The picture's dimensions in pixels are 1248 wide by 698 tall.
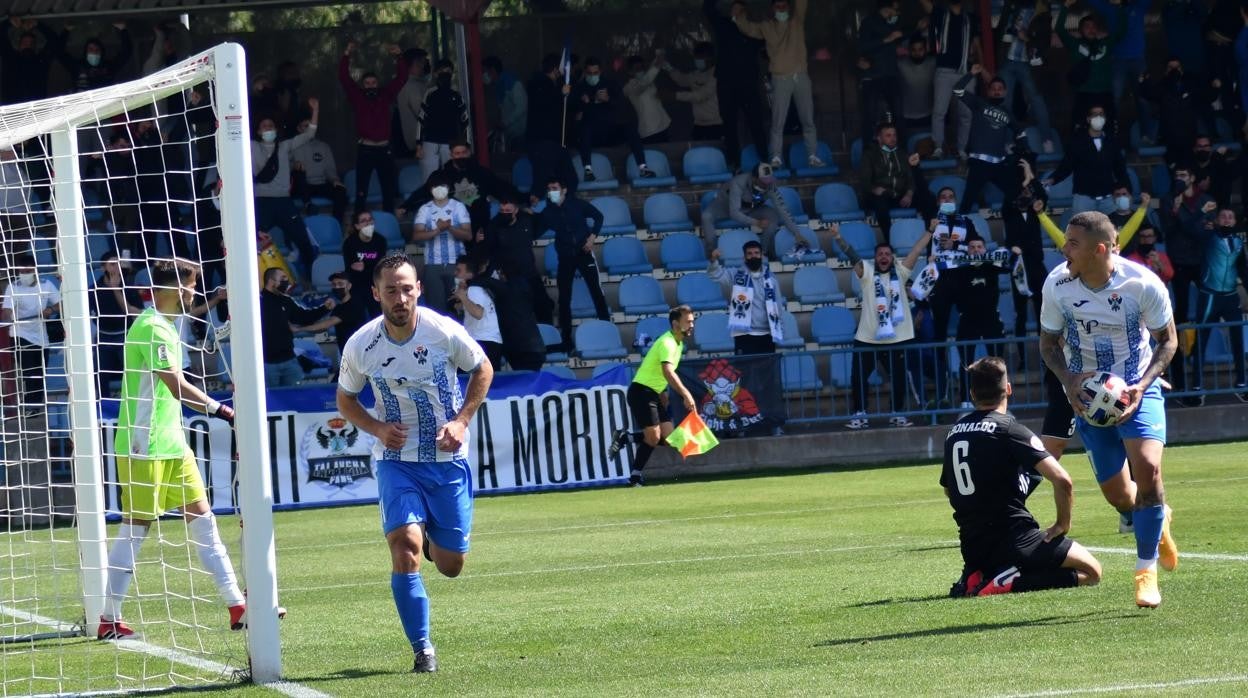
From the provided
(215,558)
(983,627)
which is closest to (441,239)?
(215,558)

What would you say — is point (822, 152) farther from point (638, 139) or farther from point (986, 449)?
point (986, 449)

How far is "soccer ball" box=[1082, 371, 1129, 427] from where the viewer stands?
8.53 m

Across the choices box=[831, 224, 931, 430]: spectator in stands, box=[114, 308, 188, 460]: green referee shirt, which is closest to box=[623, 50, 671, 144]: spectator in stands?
box=[831, 224, 931, 430]: spectator in stands

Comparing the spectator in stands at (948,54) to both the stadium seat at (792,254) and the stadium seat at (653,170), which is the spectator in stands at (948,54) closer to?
the stadium seat at (792,254)

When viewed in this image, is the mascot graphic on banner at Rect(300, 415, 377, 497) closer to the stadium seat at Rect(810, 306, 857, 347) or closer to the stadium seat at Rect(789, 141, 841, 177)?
the stadium seat at Rect(810, 306, 857, 347)

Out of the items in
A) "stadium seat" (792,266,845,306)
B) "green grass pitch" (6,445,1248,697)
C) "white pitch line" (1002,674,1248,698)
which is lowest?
"green grass pitch" (6,445,1248,697)

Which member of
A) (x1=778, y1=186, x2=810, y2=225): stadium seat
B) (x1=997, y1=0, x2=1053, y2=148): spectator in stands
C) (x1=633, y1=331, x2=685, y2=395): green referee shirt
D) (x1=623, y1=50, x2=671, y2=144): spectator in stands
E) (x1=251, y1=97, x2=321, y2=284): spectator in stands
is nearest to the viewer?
(x1=633, y1=331, x2=685, y2=395): green referee shirt

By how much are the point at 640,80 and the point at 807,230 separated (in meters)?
3.80

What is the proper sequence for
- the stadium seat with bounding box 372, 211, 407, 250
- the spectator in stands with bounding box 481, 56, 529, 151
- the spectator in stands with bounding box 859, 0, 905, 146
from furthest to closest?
the spectator in stands with bounding box 481, 56, 529, 151 → the spectator in stands with bounding box 859, 0, 905, 146 → the stadium seat with bounding box 372, 211, 407, 250

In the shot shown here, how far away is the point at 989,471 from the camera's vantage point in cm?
922

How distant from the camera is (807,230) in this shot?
2583 cm

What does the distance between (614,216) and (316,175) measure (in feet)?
15.0

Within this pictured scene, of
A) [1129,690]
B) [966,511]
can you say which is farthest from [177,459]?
[1129,690]

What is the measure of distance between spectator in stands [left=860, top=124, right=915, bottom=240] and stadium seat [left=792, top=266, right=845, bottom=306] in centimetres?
128
